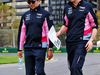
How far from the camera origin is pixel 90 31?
5035 mm

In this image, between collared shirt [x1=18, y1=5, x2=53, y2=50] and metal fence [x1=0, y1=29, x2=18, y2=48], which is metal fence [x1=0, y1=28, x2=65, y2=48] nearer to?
metal fence [x1=0, y1=29, x2=18, y2=48]

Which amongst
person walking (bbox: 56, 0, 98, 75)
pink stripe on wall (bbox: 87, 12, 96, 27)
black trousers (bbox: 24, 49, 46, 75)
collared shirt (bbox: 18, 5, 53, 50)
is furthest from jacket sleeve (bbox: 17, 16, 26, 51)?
pink stripe on wall (bbox: 87, 12, 96, 27)

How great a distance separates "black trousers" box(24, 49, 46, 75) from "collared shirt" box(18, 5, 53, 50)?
107 mm

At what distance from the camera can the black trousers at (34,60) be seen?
5.07 m

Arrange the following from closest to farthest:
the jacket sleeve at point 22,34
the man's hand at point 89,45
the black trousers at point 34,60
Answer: the man's hand at point 89,45 < the black trousers at point 34,60 < the jacket sleeve at point 22,34

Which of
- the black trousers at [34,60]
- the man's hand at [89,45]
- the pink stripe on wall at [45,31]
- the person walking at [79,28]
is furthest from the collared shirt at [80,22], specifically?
the black trousers at [34,60]

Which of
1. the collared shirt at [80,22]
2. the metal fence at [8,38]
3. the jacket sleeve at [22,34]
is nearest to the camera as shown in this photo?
the collared shirt at [80,22]

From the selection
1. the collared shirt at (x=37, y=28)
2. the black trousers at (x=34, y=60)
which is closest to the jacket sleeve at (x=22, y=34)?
the collared shirt at (x=37, y=28)

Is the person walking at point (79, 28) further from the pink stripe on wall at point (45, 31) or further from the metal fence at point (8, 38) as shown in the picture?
the metal fence at point (8, 38)

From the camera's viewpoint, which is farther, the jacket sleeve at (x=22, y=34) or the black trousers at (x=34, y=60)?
the jacket sleeve at (x=22, y=34)

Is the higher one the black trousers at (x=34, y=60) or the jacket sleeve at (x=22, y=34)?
the jacket sleeve at (x=22, y=34)

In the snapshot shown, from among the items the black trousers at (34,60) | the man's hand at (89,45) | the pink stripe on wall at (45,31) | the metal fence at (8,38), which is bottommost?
the metal fence at (8,38)

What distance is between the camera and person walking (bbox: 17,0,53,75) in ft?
16.9

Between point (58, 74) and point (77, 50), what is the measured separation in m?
5.07
